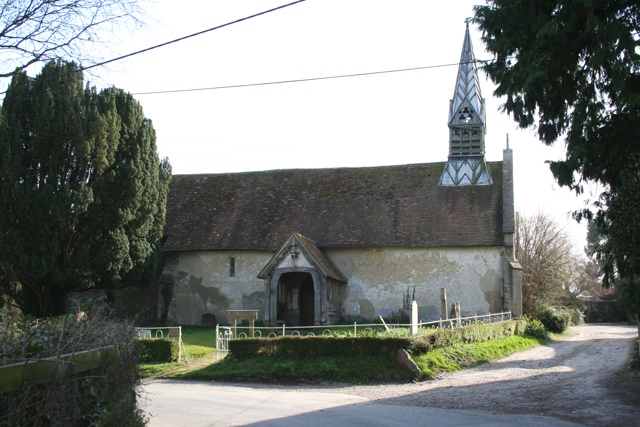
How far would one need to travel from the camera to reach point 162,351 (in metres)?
19.1

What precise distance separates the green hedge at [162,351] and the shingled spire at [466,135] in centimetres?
1608

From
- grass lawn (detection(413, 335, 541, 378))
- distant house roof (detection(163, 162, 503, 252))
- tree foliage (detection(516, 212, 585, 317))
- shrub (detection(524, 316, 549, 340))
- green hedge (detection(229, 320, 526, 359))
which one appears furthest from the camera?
tree foliage (detection(516, 212, 585, 317))

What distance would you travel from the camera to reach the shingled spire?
97.0 ft

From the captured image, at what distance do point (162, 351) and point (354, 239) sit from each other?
11.0 metres

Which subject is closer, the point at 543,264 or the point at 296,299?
the point at 296,299

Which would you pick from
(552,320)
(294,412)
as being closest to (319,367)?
(294,412)

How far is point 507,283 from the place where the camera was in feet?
84.4

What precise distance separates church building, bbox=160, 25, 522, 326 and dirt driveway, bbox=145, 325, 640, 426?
783 centimetres

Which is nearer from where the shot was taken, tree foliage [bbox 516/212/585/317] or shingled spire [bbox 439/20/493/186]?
shingled spire [bbox 439/20/493/186]

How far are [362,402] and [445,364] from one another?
5.16m

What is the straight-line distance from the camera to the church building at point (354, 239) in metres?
25.9

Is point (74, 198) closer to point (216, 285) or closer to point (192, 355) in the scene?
point (192, 355)

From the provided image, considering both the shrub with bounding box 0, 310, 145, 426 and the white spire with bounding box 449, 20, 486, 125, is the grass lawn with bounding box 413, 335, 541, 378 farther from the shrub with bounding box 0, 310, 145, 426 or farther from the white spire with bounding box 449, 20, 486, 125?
the white spire with bounding box 449, 20, 486, 125

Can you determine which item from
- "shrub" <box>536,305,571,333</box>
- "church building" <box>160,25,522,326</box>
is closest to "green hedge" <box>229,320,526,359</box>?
"church building" <box>160,25,522,326</box>
